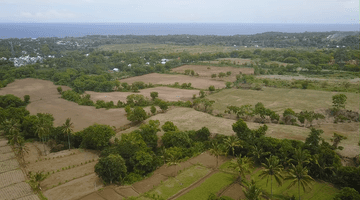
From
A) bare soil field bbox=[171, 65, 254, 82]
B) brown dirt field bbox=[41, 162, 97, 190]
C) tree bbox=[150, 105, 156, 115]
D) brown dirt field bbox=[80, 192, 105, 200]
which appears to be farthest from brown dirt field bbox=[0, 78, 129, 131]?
bare soil field bbox=[171, 65, 254, 82]

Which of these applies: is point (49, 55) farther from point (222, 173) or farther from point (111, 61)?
point (222, 173)

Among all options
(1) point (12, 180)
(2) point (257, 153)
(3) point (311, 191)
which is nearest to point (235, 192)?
(2) point (257, 153)

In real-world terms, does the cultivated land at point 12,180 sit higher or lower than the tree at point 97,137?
lower

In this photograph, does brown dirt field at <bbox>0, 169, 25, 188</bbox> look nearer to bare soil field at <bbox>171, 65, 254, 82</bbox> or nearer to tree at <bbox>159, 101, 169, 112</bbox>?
tree at <bbox>159, 101, 169, 112</bbox>

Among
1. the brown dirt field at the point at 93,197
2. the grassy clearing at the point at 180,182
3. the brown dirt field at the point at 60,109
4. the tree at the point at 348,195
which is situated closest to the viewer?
the tree at the point at 348,195

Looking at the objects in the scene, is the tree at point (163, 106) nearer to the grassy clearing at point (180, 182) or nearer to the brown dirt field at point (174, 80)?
the grassy clearing at point (180, 182)

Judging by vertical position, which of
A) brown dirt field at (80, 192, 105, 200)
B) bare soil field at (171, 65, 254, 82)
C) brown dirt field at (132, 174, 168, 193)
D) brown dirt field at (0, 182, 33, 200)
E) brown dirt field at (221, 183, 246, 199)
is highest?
bare soil field at (171, 65, 254, 82)

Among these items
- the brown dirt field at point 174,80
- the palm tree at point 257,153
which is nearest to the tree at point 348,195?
the palm tree at point 257,153
